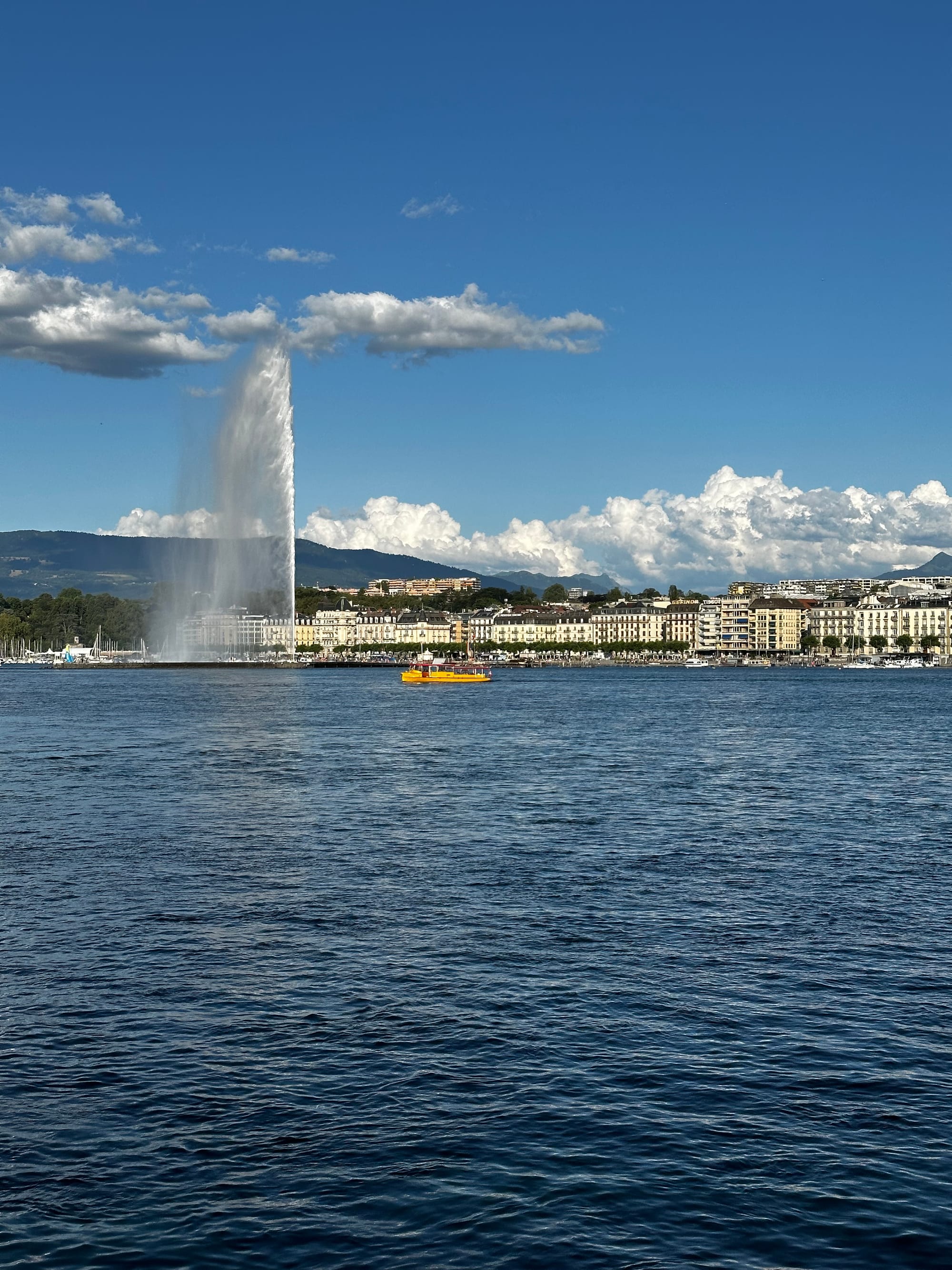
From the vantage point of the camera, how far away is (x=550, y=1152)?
334 inches

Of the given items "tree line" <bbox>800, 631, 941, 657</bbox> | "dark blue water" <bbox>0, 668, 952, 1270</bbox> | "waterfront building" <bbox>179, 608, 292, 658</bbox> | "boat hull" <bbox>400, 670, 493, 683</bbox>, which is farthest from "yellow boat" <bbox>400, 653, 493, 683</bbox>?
"tree line" <bbox>800, 631, 941, 657</bbox>

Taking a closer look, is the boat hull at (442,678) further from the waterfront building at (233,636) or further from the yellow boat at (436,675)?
the waterfront building at (233,636)

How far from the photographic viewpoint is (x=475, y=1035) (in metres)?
10.7

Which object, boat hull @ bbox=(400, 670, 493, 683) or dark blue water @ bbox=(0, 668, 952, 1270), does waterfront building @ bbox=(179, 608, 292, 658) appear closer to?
boat hull @ bbox=(400, 670, 493, 683)

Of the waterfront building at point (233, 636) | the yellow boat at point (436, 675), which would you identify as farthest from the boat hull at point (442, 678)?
the waterfront building at point (233, 636)

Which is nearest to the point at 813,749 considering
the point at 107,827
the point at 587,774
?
the point at 587,774

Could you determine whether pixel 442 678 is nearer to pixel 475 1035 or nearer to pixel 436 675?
pixel 436 675

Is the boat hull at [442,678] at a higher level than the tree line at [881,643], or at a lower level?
lower

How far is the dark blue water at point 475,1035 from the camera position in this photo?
25.0 feet

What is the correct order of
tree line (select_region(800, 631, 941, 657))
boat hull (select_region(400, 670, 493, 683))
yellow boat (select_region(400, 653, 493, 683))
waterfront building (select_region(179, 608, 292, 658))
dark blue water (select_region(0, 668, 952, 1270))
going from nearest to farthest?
1. dark blue water (select_region(0, 668, 952, 1270))
2. boat hull (select_region(400, 670, 493, 683))
3. yellow boat (select_region(400, 653, 493, 683))
4. waterfront building (select_region(179, 608, 292, 658))
5. tree line (select_region(800, 631, 941, 657))

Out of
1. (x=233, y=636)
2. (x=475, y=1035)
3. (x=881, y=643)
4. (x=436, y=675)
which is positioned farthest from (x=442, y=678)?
(x=881, y=643)

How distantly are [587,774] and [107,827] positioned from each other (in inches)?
525

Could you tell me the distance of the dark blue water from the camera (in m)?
7.61

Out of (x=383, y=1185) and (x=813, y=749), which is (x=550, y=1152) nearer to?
(x=383, y=1185)
